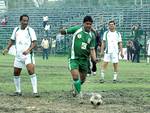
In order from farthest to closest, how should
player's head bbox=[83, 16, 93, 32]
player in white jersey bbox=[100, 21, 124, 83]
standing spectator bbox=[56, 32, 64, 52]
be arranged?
standing spectator bbox=[56, 32, 64, 52], player in white jersey bbox=[100, 21, 124, 83], player's head bbox=[83, 16, 93, 32]

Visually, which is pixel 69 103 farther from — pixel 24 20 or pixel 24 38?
pixel 24 20

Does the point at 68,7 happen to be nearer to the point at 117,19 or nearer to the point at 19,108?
the point at 117,19

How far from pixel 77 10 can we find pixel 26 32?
43.9 m

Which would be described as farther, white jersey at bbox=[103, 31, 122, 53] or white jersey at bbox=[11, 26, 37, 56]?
white jersey at bbox=[103, 31, 122, 53]

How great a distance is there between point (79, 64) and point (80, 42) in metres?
0.58

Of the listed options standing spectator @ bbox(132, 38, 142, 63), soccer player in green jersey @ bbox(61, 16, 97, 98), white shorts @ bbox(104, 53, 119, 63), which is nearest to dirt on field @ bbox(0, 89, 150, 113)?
soccer player in green jersey @ bbox(61, 16, 97, 98)

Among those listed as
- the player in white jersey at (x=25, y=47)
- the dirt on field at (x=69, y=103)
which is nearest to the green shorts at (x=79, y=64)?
the dirt on field at (x=69, y=103)

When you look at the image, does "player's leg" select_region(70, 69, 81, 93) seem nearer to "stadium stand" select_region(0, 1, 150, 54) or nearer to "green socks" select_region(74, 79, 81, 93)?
"green socks" select_region(74, 79, 81, 93)

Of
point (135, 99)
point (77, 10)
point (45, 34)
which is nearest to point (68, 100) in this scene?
point (135, 99)

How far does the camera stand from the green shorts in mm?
13602

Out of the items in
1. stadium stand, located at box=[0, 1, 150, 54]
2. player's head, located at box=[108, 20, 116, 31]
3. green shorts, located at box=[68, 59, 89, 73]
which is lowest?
stadium stand, located at box=[0, 1, 150, 54]

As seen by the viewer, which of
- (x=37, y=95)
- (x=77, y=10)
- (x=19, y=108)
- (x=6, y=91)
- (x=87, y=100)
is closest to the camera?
(x=19, y=108)

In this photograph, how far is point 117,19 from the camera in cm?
5434

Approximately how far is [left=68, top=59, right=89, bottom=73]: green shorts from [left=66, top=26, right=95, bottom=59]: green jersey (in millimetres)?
113
